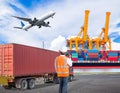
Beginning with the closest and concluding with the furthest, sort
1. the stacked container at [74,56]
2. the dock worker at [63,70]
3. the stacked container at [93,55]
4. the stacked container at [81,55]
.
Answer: the dock worker at [63,70]
the stacked container at [93,55]
the stacked container at [74,56]
the stacked container at [81,55]

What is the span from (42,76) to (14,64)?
4.97 meters

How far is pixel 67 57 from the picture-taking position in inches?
378

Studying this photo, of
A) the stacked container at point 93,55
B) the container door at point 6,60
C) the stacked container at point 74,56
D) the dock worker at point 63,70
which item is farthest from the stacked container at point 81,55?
the dock worker at point 63,70

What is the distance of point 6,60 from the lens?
18344mm

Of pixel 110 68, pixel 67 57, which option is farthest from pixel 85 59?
pixel 67 57

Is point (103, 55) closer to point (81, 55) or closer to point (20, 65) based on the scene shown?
point (81, 55)

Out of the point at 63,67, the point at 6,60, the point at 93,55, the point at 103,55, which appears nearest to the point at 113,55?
the point at 103,55

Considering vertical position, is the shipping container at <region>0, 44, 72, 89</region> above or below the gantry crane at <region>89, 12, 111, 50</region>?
below

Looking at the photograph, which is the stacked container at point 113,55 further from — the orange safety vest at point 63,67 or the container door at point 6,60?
the orange safety vest at point 63,67

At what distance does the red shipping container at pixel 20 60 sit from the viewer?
59.5 ft

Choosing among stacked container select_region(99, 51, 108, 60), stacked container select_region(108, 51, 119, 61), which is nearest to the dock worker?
stacked container select_region(99, 51, 108, 60)

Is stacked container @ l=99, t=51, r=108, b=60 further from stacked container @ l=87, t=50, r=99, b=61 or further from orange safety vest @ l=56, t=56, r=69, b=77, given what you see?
orange safety vest @ l=56, t=56, r=69, b=77

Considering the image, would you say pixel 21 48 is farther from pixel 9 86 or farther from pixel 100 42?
pixel 100 42

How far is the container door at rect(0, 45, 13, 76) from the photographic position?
1805 cm
